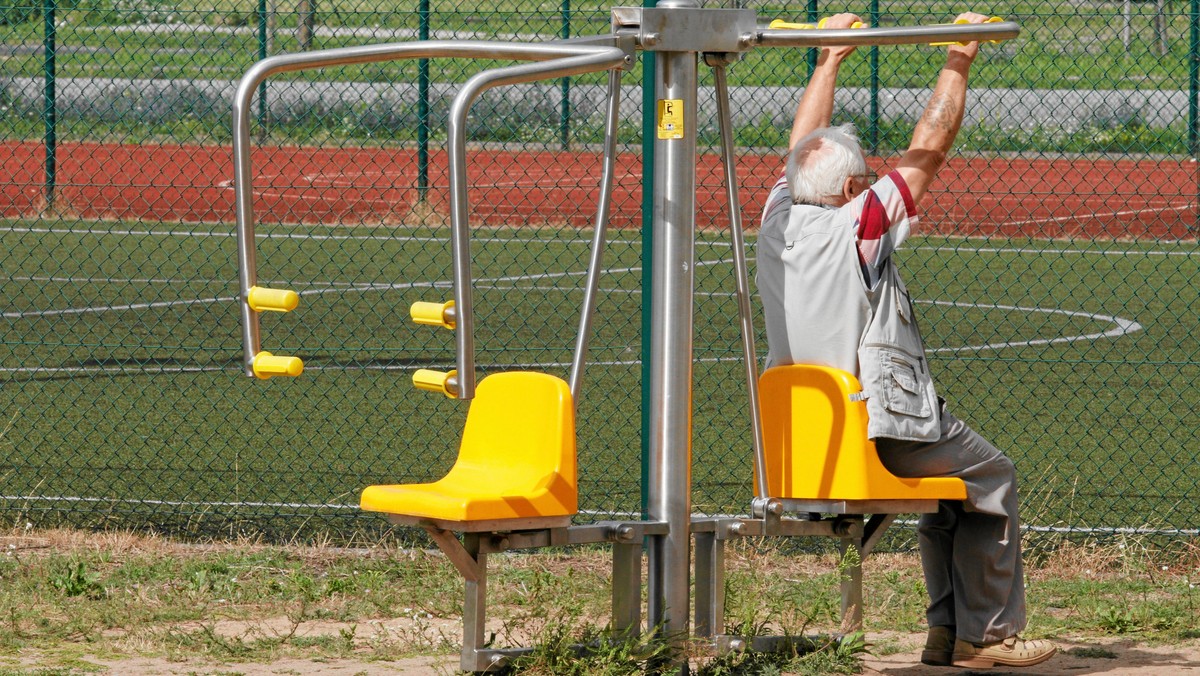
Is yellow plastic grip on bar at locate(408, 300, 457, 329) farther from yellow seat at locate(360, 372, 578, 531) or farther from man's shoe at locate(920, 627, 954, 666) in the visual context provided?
man's shoe at locate(920, 627, 954, 666)

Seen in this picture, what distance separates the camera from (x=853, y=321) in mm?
4430

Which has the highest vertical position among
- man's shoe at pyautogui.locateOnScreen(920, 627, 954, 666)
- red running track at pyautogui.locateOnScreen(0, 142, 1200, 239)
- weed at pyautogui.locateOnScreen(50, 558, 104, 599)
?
red running track at pyautogui.locateOnScreen(0, 142, 1200, 239)

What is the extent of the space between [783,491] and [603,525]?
51cm

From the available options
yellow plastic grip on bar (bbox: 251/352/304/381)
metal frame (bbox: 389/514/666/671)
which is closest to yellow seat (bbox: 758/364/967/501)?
metal frame (bbox: 389/514/666/671)

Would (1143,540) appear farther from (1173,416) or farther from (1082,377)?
(1082,377)

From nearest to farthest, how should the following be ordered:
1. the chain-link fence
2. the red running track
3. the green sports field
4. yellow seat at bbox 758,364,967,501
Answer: yellow seat at bbox 758,364,967,501
the green sports field
the chain-link fence
the red running track

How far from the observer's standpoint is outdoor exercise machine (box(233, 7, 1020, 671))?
4.21 m

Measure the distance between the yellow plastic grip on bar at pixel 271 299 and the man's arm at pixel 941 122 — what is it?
1.61 meters

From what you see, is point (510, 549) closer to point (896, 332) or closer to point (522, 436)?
point (522, 436)

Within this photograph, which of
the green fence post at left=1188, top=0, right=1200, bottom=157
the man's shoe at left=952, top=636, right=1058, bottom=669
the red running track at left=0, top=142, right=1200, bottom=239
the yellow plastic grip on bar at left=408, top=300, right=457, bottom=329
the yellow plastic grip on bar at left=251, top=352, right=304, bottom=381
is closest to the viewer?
the yellow plastic grip on bar at left=251, top=352, right=304, bottom=381

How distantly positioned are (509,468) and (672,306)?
590mm

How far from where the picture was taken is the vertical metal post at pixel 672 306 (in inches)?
173

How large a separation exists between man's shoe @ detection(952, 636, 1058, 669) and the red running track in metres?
12.6

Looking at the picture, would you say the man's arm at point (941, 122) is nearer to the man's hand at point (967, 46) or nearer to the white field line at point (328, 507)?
the man's hand at point (967, 46)
